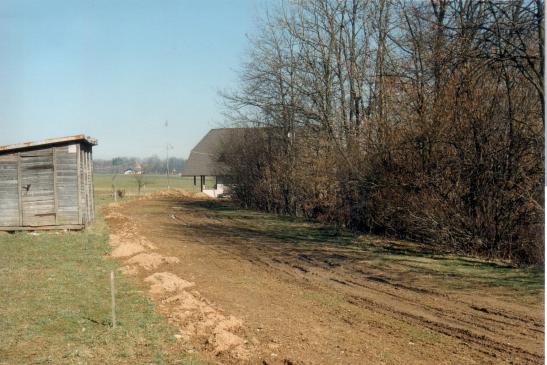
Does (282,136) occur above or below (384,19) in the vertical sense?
below

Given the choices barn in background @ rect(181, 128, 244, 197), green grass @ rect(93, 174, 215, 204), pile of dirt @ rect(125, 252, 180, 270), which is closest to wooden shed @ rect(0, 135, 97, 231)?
pile of dirt @ rect(125, 252, 180, 270)

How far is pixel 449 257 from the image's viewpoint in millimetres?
13969

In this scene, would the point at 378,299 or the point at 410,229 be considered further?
the point at 410,229

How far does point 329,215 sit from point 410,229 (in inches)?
265

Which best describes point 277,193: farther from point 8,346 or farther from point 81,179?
point 8,346

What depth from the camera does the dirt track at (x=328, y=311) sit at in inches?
257

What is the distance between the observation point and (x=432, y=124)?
50.7 ft

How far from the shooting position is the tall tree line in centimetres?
1296

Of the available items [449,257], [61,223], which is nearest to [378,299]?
[449,257]

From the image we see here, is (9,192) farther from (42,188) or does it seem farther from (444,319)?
(444,319)

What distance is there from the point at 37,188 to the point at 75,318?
12144 millimetres

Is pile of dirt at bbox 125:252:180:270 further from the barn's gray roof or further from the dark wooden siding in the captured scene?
the barn's gray roof

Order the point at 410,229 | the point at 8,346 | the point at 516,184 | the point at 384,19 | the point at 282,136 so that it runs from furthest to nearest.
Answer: the point at 282,136
the point at 384,19
the point at 410,229
the point at 516,184
the point at 8,346

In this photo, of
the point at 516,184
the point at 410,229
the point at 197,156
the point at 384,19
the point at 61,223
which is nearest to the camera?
the point at 516,184
